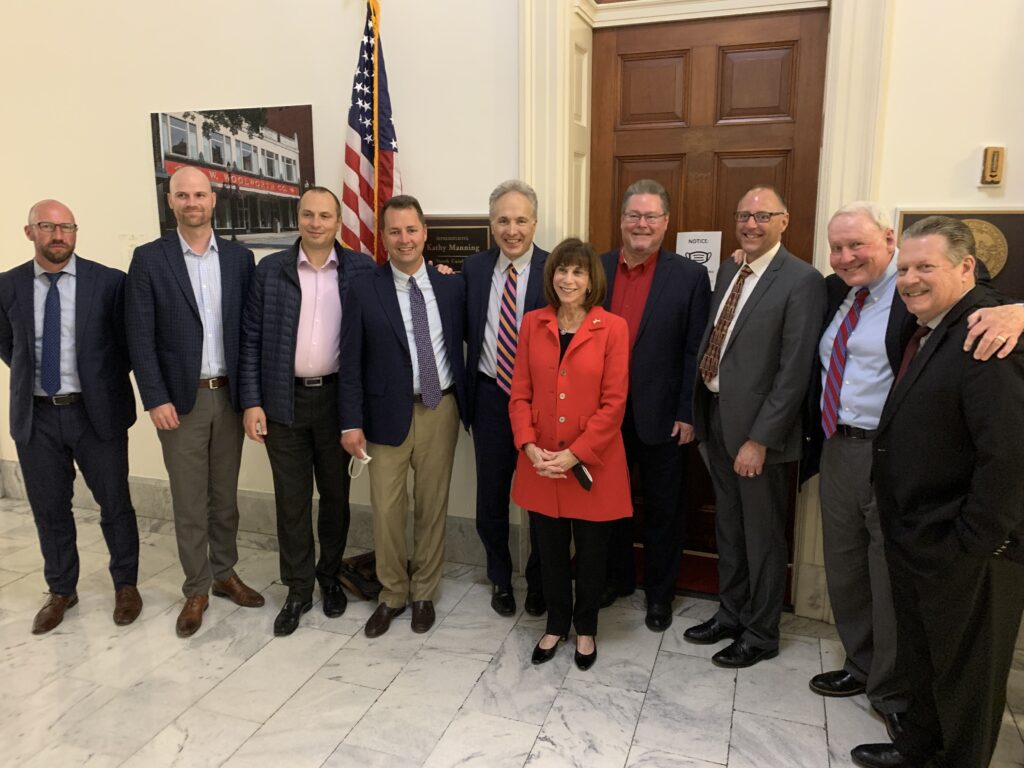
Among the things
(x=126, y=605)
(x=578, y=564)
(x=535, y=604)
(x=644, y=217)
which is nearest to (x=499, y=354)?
(x=644, y=217)

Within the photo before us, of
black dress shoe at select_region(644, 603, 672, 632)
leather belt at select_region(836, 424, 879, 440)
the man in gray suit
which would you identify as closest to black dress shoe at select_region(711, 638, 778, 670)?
the man in gray suit

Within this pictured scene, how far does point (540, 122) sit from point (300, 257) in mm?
1182

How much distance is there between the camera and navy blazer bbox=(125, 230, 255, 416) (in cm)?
296

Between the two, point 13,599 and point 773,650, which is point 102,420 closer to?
point 13,599

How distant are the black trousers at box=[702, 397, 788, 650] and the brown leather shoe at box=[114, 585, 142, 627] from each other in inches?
98.9

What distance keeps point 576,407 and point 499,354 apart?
1.69ft

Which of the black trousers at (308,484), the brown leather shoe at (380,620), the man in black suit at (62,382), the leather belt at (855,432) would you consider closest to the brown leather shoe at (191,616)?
the man in black suit at (62,382)

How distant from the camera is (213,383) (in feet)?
10.1

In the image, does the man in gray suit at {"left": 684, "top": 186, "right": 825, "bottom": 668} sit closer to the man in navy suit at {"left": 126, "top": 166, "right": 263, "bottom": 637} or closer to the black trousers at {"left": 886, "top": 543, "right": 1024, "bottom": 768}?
the black trousers at {"left": 886, "top": 543, "right": 1024, "bottom": 768}

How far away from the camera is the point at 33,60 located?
4.04 meters

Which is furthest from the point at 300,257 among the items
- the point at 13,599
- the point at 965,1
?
the point at 965,1

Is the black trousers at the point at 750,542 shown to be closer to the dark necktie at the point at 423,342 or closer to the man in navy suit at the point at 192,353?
the dark necktie at the point at 423,342

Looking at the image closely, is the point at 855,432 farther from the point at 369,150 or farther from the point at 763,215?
the point at 369,150

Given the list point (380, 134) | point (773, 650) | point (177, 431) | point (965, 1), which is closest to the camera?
point (965, 1)
